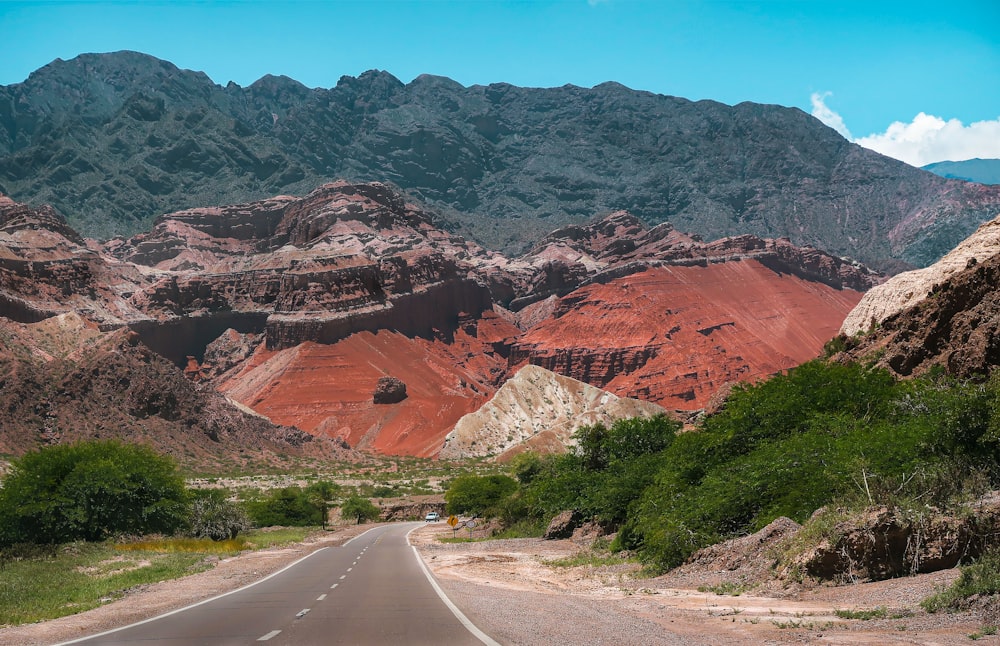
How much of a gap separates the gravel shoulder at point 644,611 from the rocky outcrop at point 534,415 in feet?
250

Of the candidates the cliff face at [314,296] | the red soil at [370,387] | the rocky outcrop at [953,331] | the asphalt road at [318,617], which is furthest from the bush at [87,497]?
the cliff face at [314,296]

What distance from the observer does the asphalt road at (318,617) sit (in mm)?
12000

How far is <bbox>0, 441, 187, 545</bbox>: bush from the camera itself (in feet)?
116

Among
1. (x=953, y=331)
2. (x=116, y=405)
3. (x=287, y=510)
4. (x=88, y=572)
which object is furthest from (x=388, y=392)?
(x=953, y=331)

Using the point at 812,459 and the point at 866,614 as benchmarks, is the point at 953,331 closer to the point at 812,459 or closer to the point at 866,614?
the point at 812,459

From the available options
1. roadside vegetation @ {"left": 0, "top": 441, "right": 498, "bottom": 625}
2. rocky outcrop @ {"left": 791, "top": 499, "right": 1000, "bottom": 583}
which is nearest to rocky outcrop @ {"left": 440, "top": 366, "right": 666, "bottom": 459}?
roadside vegetation @ {"left": 0, "top": 441, "right": 498, "bottom": 625}

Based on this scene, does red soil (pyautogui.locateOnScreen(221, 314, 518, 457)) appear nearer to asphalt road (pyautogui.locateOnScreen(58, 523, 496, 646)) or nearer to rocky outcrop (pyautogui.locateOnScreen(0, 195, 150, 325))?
rocky outcrop (pyautogui.locateOnScreen(0, 195, 150, 325))

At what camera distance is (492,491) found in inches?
2571

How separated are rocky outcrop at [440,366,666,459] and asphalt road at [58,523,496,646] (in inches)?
2986

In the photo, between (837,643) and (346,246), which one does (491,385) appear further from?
(837,643)

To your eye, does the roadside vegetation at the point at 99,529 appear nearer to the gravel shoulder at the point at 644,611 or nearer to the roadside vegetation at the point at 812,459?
the gravel shoulder at the point at 644,611

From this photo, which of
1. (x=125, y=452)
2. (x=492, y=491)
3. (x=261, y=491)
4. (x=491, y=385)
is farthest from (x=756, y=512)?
(x=491, y=385)

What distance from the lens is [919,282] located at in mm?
27953

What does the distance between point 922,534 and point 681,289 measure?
169 m
